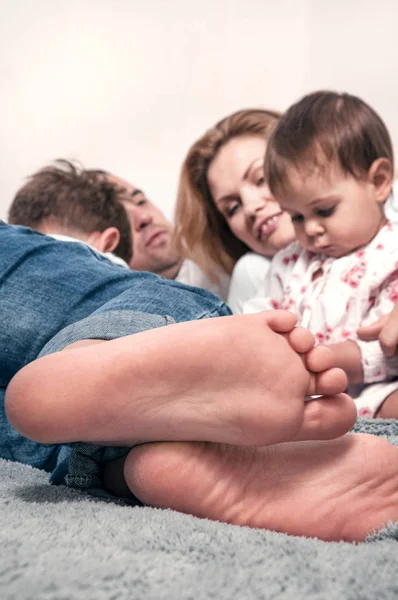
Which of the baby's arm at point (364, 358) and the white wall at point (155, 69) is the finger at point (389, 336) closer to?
the baby's arm at point (364, 358)

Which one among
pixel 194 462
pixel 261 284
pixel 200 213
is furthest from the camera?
pixel 200 213

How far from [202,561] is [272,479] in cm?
16

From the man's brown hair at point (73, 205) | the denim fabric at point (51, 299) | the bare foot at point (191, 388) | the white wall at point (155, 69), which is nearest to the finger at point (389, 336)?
the denim fabric at point (51, 299)

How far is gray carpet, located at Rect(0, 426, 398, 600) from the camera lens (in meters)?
0.39

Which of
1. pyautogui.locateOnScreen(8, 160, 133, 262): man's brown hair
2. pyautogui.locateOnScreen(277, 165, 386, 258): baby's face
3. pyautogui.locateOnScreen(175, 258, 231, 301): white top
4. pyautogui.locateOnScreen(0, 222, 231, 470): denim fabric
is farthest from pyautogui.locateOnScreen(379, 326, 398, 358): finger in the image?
pyautogui.locateOnScreen(175, 258, 231, 301): white top

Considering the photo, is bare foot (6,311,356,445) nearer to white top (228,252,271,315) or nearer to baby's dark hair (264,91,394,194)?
baby's dark hair (264,91,394,194)

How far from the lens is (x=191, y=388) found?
23.8 inches

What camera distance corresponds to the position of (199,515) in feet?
1.95

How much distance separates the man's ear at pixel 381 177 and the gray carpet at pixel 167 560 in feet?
3.13

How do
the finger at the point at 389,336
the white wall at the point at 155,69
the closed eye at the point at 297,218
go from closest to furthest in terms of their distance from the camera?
the finger at the point at 389,336
the closed eye at the point at 297,218
the white wall at the point at 155,69

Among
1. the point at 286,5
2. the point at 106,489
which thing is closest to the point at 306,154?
the point at 106,489

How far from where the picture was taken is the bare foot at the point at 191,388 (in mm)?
568

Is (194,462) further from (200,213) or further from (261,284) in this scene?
(200,213)

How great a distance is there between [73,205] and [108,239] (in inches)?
4.4
